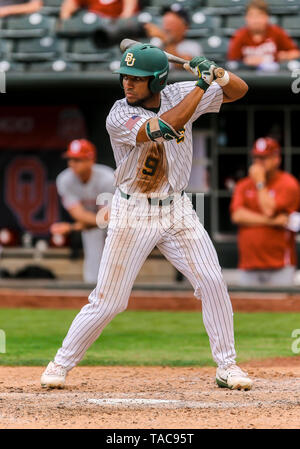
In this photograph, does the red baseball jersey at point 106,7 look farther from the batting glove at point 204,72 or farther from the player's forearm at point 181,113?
the player's forearm at point 181,113

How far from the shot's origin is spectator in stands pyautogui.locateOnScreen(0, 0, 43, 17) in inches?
449

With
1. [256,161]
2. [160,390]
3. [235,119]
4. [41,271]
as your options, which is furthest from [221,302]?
[235,119]

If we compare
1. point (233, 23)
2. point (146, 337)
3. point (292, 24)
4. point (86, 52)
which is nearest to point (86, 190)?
point (86, 52)

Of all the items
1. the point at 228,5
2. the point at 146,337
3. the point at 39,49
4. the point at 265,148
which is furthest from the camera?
the point at 228,5

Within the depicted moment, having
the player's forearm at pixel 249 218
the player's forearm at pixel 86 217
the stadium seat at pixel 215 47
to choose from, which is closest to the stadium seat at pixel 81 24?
the stadium seat at pixel 215 47

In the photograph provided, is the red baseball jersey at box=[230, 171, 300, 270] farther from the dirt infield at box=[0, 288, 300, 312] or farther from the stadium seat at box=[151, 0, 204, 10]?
the stadium seat at box=[151, 0, 204, 10]

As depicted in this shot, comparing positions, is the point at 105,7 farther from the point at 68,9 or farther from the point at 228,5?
the point at 228,5

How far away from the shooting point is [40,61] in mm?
10641

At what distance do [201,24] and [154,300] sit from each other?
3.71 m

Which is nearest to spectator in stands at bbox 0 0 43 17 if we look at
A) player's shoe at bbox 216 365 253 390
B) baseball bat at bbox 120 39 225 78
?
baseball bat at bbox 120 39 225 78

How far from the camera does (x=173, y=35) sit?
1032 cm

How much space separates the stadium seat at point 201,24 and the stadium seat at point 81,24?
979mm

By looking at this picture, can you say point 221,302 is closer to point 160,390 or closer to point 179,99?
point 160,390

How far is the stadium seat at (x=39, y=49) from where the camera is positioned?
10664 millimetres
